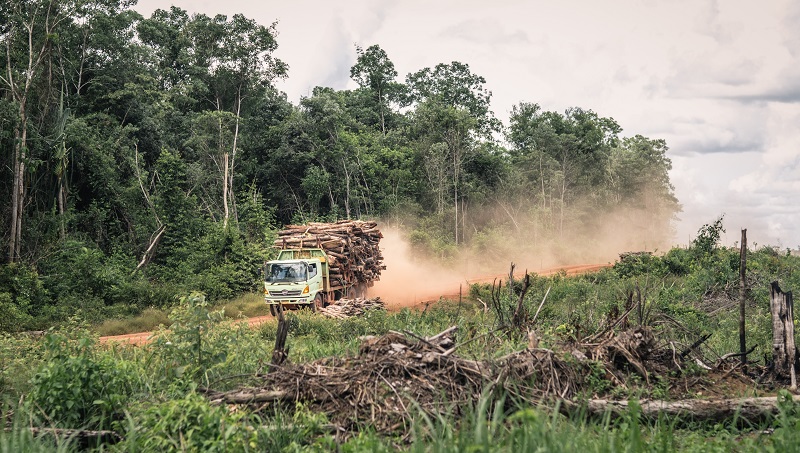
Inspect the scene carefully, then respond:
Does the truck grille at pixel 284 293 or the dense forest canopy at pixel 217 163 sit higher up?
the dense forest canopy at pixel 217 163

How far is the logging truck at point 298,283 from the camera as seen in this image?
1986 centimetres

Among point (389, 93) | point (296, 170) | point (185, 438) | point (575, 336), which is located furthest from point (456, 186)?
point (185, 438)

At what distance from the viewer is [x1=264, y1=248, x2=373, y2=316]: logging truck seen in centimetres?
1986

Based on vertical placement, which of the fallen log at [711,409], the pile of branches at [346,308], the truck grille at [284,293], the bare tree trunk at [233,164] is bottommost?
the pile of branches at [346,308]

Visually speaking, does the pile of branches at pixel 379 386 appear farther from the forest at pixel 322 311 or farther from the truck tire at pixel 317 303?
the truck tire at pixel 317 303

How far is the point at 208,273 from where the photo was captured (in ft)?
85.3

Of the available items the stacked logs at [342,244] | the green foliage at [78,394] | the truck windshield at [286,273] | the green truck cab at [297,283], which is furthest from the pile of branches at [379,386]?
the stacked logs at [342,244]

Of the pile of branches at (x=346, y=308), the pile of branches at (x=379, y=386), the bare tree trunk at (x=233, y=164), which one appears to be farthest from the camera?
the bare tree trunk at (x=233, y=164)

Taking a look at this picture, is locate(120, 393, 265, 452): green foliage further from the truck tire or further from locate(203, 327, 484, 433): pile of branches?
the truck tire

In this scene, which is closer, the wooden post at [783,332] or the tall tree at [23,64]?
the wooden post at [783,332]

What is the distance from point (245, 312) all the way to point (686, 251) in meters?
17.8

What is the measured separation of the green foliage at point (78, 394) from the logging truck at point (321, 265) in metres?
11.2

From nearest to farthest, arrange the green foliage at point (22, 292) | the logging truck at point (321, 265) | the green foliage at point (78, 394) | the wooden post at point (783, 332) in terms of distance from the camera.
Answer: the green foliage at point (78, 394) < the wooden post at point (783, 332) < the green foliage at point (22, 292) < the logging truck at point (321, 265)

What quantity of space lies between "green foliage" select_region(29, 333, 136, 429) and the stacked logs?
47.3 ft
